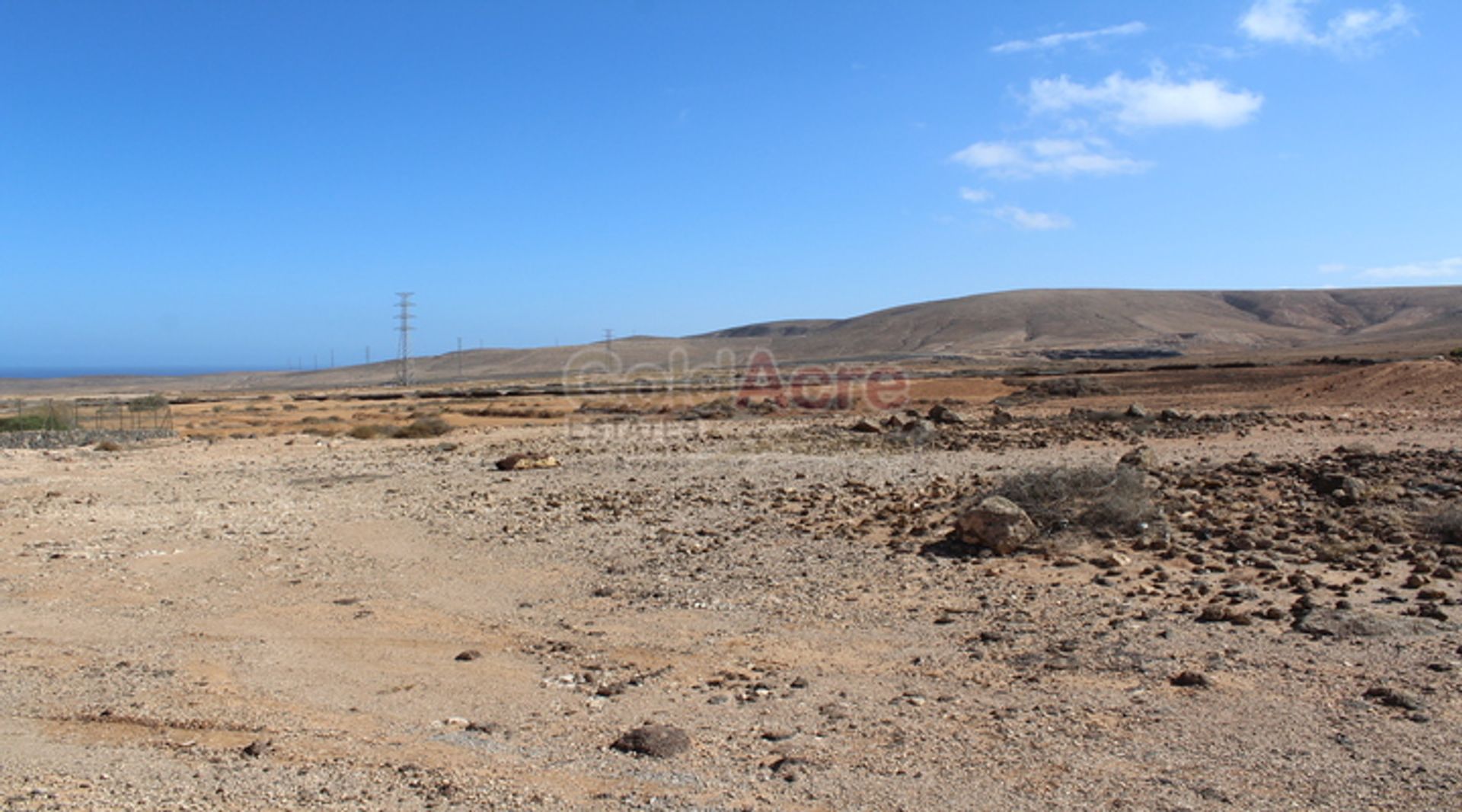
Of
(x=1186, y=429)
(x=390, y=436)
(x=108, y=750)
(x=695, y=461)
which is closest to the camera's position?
(x=108, y=750)

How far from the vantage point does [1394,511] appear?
10.0 m

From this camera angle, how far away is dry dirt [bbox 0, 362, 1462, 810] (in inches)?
185

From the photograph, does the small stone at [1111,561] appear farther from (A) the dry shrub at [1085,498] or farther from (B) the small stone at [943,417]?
(B) the small stone at [943,417]

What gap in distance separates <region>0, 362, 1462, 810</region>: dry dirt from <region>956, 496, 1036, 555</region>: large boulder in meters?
0.15

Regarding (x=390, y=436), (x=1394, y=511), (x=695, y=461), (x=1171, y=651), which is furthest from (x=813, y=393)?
(x=1171, y=651)

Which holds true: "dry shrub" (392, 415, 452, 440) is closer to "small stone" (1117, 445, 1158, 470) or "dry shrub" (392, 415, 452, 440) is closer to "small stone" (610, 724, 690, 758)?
"small stone" (1117, 445, 1158, 470)

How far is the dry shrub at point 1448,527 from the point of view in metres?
8.89

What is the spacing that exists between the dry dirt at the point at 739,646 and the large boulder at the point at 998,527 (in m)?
0.15

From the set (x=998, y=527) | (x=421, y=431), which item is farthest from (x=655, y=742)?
(x=421, y=431)

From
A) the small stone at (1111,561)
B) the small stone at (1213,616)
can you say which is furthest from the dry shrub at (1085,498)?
the small stone at (1213,616)

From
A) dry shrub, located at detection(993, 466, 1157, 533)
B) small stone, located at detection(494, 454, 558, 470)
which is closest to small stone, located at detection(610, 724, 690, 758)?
dry shrub, located at detection(993, 466, 1157, 533)

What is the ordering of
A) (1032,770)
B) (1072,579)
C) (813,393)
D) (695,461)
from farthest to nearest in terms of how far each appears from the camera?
(813,393) → (695,461) → (1072,579) → (1032,770)

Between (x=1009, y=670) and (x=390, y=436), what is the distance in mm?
24579

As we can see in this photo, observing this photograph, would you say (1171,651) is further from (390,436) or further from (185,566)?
(390,436)
